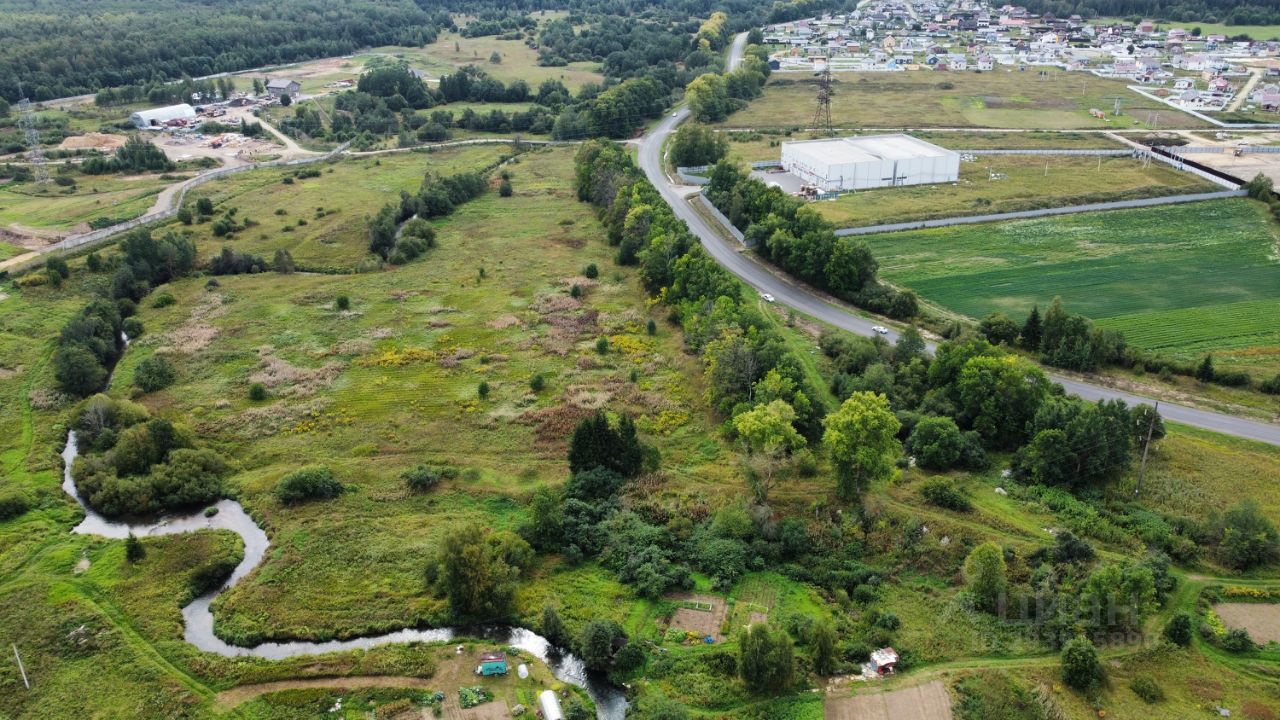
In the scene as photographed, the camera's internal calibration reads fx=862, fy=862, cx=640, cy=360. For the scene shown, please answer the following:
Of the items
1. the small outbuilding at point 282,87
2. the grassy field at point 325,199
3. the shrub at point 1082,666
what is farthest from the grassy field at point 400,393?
the small outbuilding at point 282,87

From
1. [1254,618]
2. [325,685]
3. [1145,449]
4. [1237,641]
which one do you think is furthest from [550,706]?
[1145,449]

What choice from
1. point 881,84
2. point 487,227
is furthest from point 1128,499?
point 881,84

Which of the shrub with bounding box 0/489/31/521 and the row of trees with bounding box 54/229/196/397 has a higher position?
the row of trees with bounding box 54/229/196/397

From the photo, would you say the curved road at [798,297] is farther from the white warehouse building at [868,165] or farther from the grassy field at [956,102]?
the grassy field at [956,102]

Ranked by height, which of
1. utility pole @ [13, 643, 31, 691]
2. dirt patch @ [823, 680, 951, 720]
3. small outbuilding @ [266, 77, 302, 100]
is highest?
small outbuilding @ [266, 77, 302, 100]

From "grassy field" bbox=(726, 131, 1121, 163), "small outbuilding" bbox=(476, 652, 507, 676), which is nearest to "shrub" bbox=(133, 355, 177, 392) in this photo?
"small outbuilding" bbox=(476, 652, 507, 676)

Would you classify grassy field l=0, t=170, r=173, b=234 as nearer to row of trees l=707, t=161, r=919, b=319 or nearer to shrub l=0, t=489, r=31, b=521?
shrub l=0, t=489, r=31, b=521
